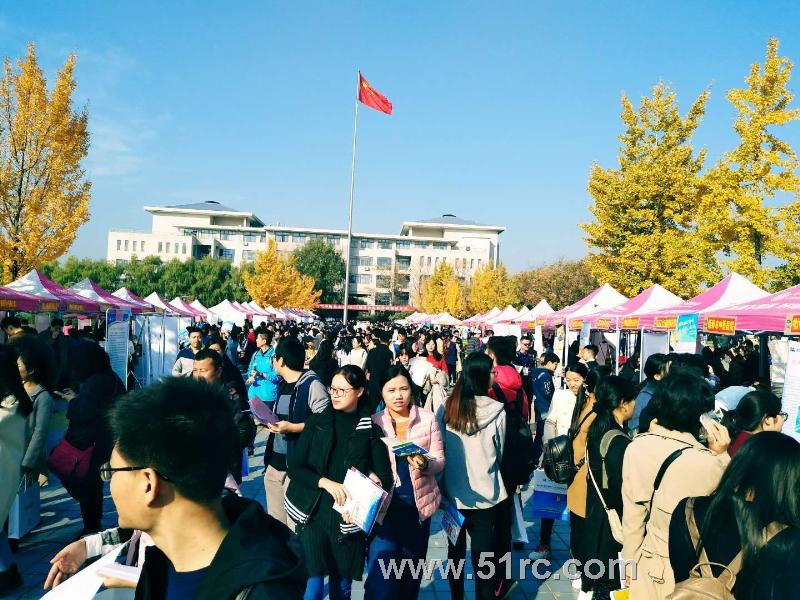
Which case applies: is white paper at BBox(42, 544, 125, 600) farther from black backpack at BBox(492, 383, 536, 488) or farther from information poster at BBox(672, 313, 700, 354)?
information poster at BBox(672, 313, 700, 354)

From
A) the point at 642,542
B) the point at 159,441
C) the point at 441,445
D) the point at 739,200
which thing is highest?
the point at 739,200

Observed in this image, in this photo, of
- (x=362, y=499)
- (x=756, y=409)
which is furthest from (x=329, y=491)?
(x=756, y=409)

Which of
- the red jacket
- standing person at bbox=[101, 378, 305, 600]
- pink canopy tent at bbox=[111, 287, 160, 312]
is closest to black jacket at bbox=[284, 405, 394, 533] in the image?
standing person at bbox=[101, 378, 305, 600]

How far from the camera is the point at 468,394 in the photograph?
416 centimetres

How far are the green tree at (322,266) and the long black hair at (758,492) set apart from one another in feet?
269

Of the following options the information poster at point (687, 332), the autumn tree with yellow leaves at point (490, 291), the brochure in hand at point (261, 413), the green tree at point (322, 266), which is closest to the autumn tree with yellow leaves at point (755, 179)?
the information poster at point (687, 332)

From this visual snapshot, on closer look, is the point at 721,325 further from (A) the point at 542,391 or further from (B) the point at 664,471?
(B) the point at 664,471

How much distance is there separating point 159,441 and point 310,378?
3293 mm

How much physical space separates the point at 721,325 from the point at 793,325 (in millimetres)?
1781

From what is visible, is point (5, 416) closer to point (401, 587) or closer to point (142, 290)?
point (401, 587)

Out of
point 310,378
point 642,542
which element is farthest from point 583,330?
point 642,542

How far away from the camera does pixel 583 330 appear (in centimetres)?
1493

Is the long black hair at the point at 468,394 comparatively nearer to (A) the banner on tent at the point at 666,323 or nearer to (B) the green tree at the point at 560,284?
(A) the banner on tent at the point at 666,323

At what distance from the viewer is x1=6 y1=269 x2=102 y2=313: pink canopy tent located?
43.8 feet
